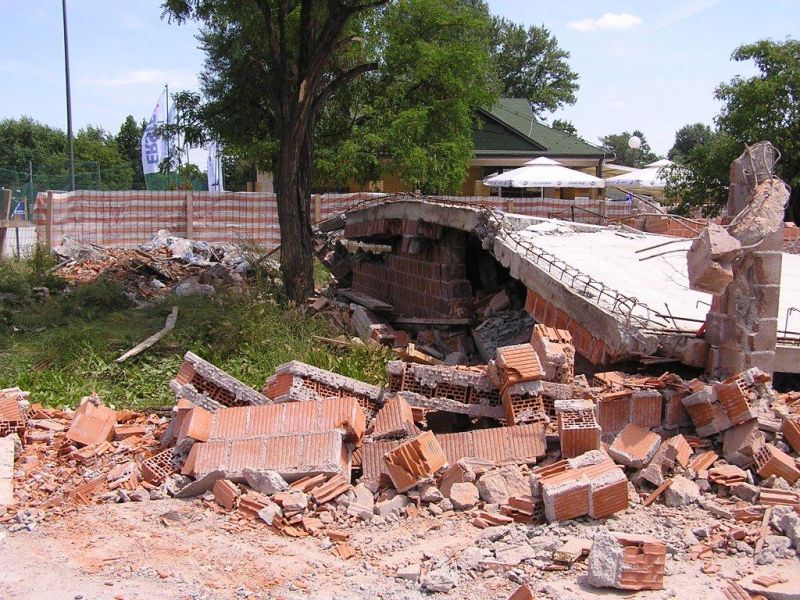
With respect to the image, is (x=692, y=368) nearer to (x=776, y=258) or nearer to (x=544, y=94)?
(x=776, y=258)

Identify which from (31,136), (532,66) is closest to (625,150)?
(532,66)

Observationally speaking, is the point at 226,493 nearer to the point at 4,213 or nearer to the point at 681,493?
the point at 681,493

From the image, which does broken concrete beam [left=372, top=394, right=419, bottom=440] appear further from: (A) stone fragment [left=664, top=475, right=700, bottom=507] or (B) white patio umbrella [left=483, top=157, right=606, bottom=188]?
(B) white patio umbrella [left=483, top=157, right=606, bottom=188]

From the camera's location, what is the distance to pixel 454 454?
20.1ft

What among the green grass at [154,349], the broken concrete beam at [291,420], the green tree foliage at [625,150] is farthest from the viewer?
the green tree foliage at [625,150]

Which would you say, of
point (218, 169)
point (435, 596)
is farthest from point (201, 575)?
point (218, 169)

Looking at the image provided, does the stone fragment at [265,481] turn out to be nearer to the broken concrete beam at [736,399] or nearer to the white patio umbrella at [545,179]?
the broken concrete beam at [736,399]

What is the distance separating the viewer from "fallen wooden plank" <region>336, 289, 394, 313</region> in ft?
37.7

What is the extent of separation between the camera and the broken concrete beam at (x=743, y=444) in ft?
18.9

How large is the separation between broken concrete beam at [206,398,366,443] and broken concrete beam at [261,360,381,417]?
0.99 ft

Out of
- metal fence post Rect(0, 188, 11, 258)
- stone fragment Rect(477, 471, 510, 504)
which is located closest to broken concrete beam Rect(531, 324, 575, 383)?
stone fragment Rect(477, 471, 510, 504)

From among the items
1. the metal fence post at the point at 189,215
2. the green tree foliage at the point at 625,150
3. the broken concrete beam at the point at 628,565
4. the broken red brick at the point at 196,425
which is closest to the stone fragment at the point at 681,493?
the broken concrete beam at the point at 628,565

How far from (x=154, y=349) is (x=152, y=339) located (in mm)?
127

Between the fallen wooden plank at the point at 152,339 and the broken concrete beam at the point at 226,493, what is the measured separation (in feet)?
12.0
